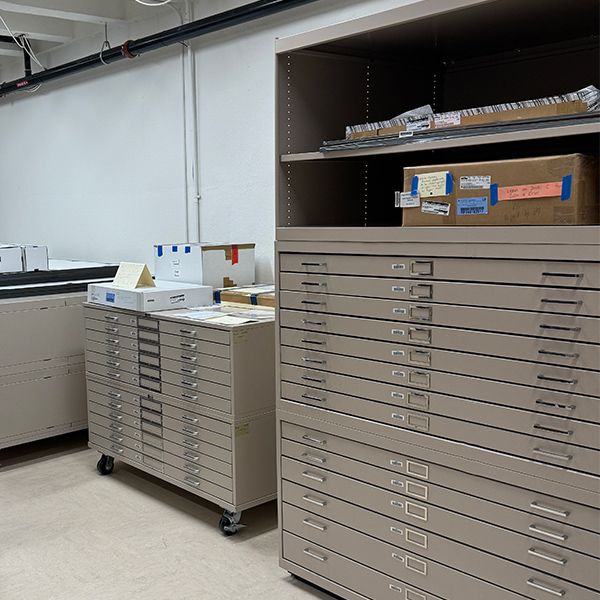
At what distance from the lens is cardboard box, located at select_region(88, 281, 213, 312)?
320cm

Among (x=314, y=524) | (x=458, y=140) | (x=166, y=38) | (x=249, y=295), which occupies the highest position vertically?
(x=166, y=38)

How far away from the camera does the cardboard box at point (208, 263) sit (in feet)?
11.5

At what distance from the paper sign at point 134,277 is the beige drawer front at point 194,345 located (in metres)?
0.38

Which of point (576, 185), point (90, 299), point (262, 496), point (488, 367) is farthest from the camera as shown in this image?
point (90, 299)

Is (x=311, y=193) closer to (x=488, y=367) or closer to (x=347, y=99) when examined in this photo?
(x=347, y=99)

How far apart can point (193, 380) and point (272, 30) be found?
1.85 m

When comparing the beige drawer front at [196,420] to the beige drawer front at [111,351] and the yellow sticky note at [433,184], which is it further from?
the yellow sticky note at [433,184]

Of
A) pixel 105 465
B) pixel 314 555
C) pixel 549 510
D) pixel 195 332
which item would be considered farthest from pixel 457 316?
pixel 105 465

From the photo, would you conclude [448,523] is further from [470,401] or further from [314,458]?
[314,458]

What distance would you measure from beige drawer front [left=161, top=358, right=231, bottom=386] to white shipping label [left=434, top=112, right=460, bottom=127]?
4.38 ft

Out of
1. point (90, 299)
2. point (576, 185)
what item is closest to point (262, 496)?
point (90, 299)

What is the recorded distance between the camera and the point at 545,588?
1.82 meters

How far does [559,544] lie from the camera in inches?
70.1

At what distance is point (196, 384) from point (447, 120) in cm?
157
